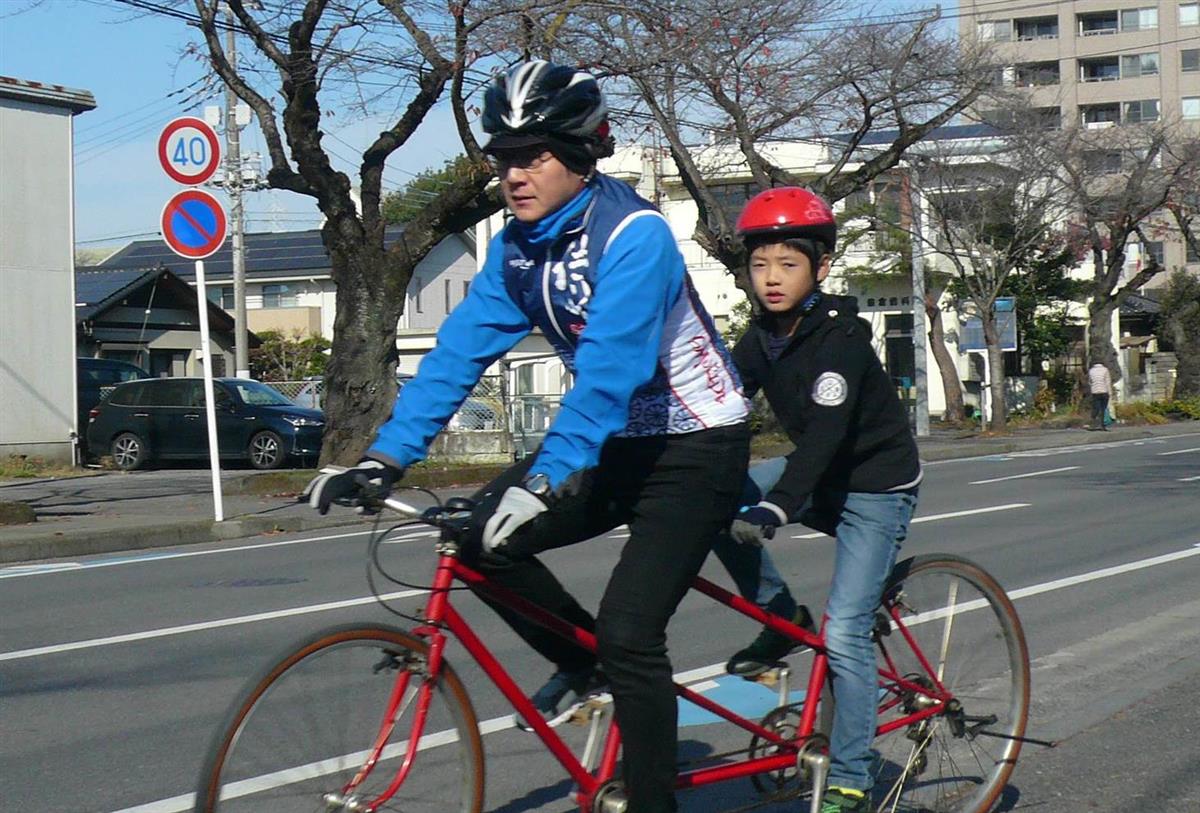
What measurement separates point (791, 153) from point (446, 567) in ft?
134

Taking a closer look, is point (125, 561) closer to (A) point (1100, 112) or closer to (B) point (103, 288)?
(B) point (103, 288)

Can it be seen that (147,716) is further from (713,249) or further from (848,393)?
(713,249)

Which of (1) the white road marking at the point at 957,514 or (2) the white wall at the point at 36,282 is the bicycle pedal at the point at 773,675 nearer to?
(1) the white road marking at the point at 957,514

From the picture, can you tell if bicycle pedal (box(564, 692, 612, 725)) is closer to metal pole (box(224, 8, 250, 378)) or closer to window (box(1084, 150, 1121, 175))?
metal pole (box(224, 8, 250, 378))

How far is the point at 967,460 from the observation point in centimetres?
2534

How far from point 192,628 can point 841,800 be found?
205 inches

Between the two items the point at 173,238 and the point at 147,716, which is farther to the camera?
the point at 173,238

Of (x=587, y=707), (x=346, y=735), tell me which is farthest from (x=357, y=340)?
(x=346, y=735)

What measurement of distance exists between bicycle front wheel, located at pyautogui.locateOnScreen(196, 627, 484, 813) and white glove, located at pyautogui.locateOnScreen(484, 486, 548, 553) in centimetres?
37

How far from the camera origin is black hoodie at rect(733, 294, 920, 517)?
3791mm

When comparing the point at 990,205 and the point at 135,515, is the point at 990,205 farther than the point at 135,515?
Yes

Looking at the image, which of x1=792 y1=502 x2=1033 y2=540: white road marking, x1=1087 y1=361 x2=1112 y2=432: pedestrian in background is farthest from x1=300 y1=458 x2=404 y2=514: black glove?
x1=1087 y1=361 x2=1112 y2=432: pedestrian in background

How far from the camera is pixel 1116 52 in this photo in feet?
261

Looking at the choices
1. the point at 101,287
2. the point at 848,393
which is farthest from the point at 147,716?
the point at 101,287
